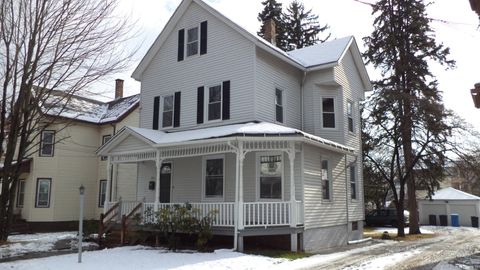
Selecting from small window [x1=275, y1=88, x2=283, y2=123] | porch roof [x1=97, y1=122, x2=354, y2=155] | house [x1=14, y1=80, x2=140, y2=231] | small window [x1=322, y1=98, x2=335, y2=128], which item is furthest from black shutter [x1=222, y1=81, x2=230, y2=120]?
house [x1=14, y1=80, x2=140, y2=231]

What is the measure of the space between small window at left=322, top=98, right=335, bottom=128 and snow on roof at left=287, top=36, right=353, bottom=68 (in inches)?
70.6

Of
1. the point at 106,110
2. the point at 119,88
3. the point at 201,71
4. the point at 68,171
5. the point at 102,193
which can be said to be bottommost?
the point at 102,193

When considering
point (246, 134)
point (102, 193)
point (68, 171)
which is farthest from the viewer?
point (102, 193)

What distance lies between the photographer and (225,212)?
48.9 feet

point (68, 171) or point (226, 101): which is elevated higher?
point (226, 101)

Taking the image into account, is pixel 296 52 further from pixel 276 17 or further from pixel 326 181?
pixel 276 17

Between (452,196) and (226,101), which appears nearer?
(226,101)

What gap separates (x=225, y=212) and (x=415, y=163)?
14.8 m

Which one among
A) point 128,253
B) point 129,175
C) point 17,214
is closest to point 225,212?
point 128,253

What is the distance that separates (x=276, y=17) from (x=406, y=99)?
1984cm

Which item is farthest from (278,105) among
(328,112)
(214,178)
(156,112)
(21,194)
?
(21,194)

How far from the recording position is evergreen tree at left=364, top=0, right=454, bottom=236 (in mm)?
24375

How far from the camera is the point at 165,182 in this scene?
19.0 m

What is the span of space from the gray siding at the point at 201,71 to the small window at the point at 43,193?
8.60 metres
